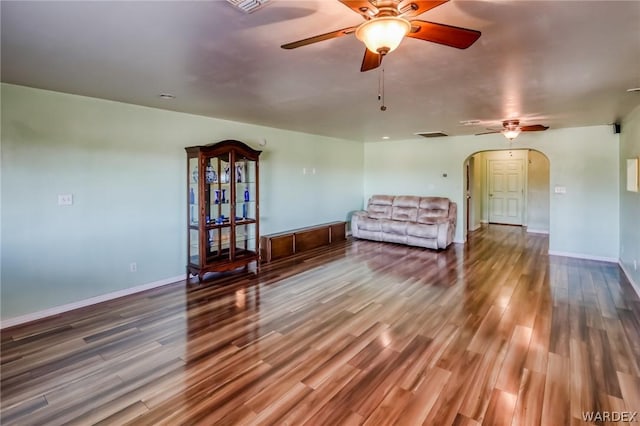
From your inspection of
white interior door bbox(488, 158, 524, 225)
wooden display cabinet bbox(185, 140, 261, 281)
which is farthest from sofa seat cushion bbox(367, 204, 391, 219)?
white interior door bbox(488, 158, 524, 225)

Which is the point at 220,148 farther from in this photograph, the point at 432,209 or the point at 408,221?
the point at 432,209

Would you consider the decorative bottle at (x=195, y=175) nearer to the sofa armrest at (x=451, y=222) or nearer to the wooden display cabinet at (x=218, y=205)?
the wooden display cabinet at (x=218, y=205)

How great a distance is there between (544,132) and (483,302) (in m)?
4.16

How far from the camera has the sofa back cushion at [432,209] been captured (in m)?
7.19

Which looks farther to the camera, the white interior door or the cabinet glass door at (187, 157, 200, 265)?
the white interior door

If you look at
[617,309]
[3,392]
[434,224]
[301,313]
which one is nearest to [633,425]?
[617,309]

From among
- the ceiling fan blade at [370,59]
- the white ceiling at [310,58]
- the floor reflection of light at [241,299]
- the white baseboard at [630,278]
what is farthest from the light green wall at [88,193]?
the white baseboard at [630,278]

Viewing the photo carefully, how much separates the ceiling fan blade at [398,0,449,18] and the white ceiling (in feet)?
1.24

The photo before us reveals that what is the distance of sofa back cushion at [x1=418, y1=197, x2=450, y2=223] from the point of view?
7.19 meters

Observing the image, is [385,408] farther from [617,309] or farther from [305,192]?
[305,192]

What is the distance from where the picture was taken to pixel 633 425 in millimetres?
1995

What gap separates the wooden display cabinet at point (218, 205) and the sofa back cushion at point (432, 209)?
3.84 meters

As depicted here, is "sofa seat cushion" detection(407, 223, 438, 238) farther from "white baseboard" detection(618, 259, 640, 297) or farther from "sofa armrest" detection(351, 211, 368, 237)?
"white baseboard" detection(618, 259, 640, 297)

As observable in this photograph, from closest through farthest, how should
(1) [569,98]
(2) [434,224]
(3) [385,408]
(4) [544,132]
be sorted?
(3) [385,408] < (1) [569,98] < (4) [544,132] < (2) [434,224]
